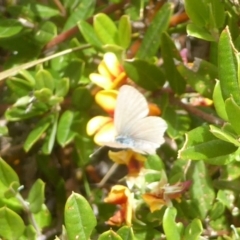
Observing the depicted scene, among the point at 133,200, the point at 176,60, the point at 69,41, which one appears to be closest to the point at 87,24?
the point at 69,41

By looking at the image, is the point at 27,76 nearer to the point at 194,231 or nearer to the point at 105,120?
the point at 105,120

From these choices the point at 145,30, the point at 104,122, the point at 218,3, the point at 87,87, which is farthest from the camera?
the point at 145,30

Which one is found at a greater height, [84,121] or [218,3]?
[218,3]

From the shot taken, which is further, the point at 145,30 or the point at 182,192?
the point at 145,30

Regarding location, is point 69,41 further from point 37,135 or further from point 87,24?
point 37,135

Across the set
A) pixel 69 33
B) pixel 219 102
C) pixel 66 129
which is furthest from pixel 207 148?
pixel 69 33

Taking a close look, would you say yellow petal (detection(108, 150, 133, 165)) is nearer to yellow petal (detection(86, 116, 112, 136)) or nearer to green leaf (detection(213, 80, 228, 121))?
yellow petal (detection(86, 116, 112, 136))

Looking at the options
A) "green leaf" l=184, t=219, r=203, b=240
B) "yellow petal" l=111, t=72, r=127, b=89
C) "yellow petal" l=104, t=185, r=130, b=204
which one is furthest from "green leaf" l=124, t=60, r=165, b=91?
"green leaf" l=184, t=219, r=203, b=240

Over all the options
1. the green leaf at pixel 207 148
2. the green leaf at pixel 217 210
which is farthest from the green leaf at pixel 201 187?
the green leaf at pixel 207 148

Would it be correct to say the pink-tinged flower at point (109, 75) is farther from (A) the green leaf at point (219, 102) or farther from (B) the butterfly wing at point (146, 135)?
(A) the green leaf at point (219, 102)
